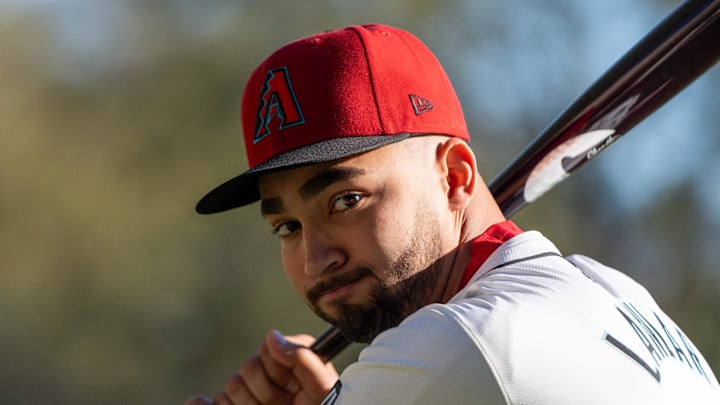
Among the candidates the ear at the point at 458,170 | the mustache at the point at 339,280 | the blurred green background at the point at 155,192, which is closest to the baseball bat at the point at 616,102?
the ear at the point at 458,170

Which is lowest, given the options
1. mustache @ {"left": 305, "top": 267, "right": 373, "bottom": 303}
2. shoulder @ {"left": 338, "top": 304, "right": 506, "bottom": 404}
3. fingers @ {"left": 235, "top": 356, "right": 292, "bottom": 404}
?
fingers @ {"left": 235, "top": 356, "right": 292, "bottom": 404}

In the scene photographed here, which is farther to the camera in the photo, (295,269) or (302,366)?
(302,366)

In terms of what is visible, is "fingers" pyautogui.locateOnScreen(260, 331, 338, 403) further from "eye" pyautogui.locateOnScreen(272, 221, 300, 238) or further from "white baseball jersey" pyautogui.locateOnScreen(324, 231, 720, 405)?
"white baseball jersey" pyautogui.locateOnScreen(324, 231, 720, 405)

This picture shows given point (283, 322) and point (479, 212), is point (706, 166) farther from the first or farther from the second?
point (479, 212)

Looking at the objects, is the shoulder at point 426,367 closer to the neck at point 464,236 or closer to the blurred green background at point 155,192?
the neck at point 464,236

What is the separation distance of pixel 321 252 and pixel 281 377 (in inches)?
23.8

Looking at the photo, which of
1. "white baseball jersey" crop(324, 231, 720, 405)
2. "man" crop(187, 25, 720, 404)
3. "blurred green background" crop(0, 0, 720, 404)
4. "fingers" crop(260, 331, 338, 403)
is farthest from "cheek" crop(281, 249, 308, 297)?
"blurred green background" crop(0, 0, 720, 404)

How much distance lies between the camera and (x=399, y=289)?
1.81 m

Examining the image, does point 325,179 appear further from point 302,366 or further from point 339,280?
point 302,366

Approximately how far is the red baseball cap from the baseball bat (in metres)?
0.21

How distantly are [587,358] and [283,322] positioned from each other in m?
12.9

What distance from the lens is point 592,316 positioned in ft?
4.64

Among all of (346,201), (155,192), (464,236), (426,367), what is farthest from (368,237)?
(155,192)

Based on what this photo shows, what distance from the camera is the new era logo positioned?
1938 mm
